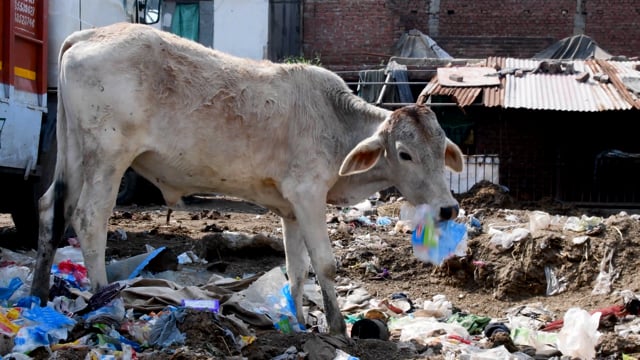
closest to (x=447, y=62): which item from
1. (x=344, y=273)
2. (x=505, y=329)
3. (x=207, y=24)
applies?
(x=207, y=24)

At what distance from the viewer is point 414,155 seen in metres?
5.30

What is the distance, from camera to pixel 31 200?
820 centimetres

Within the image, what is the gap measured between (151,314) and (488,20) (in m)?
18.6

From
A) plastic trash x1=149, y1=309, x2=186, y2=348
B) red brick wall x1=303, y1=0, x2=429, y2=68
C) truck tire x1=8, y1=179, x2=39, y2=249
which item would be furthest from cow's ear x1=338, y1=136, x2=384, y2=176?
red brick wall x1=303, y1=0, x2=429, y2=68

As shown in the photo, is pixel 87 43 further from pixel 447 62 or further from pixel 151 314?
pixel 447 62

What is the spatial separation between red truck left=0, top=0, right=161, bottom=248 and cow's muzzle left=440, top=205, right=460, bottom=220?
4327 mm

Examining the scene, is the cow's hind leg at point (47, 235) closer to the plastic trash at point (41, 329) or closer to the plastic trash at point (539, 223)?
the plastic trash at point (41, 329)

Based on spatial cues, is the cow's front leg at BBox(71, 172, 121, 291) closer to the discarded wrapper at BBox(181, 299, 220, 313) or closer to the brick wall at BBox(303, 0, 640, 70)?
the discarded wrapper at BBox(181, 299, 220, 313)

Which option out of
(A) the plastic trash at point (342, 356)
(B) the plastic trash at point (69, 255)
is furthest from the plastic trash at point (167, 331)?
(B) the plastic trash at point (69, 255)

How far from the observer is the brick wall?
21.8m

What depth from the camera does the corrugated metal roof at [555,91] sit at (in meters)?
14.0

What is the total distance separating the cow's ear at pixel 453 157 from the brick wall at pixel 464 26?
1571 centimetres

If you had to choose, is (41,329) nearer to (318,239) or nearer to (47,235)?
(47,235)

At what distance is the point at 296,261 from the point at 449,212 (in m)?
1.28
